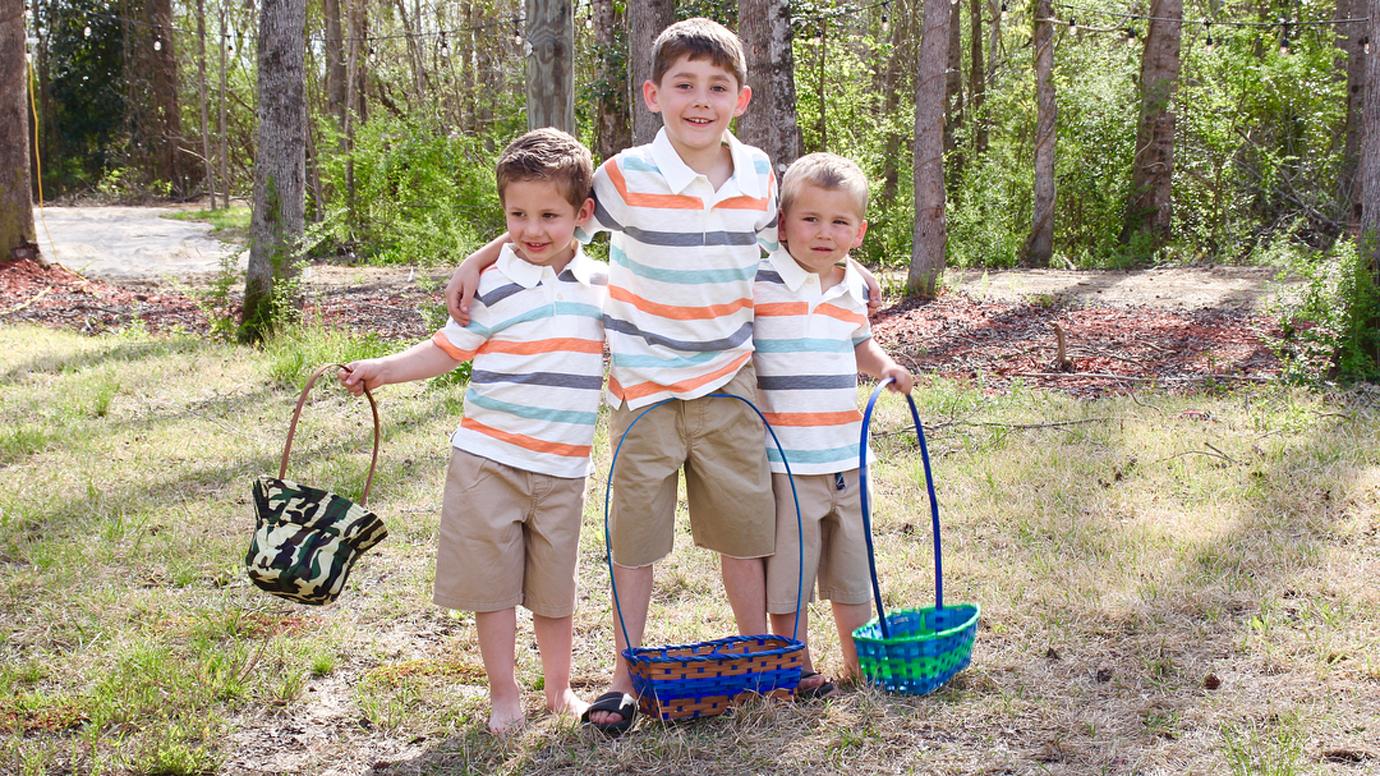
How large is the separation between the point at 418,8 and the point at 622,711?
23805mm

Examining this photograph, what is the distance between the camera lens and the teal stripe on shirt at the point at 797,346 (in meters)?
3.11

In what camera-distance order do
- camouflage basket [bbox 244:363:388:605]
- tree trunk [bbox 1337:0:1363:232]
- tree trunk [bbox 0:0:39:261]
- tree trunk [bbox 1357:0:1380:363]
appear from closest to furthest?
camouflage basket [bbox 244:363:388:605], tree trunk [bbox 1357:0:1380:363], tree trunk [bbox 0:0:39:261], tree trunk [bbox 1337:0:1363:232]

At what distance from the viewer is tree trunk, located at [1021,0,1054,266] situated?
14.4m

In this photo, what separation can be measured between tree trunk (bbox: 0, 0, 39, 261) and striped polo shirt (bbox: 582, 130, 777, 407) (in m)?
11.1

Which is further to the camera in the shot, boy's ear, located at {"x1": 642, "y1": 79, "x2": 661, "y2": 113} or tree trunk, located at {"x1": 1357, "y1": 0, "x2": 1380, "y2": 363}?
tree trunk, located at {"x1": 1357, "y1": 0, "x2": 1380, "y2": 363}

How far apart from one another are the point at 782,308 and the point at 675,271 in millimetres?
362

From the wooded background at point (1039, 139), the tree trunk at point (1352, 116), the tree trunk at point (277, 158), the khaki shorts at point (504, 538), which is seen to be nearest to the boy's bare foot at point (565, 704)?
the khaki shorts at point (504, 538)

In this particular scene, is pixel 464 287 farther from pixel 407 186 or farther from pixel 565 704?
pixel 407 186

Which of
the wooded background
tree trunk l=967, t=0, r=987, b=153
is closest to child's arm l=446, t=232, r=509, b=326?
the wooded background

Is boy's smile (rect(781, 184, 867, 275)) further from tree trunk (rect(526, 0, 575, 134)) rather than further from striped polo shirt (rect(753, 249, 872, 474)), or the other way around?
tree trunk (rect(526, 0, 575, 134))

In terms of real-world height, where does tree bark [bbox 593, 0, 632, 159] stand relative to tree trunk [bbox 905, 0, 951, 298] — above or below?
above

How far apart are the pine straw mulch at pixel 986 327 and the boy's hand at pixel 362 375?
4.86m


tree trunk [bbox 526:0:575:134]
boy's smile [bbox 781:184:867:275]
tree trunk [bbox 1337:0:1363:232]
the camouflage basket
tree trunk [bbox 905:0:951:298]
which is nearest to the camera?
the camouflage basket

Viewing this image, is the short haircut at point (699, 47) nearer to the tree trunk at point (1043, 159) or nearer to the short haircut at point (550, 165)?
the short haircut at point (550, 165)
